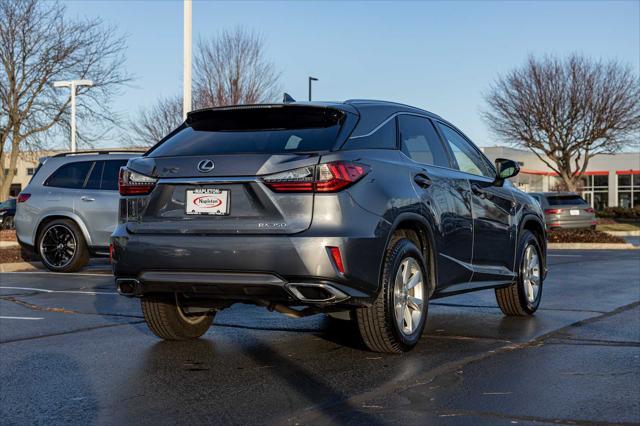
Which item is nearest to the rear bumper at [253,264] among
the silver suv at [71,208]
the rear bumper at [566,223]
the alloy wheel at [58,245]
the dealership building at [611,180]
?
the silver suv at [71,208]

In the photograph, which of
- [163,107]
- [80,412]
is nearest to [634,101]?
[163,107]

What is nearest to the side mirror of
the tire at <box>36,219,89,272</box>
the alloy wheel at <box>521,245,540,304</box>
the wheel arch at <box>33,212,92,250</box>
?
the alloy wheel at <box>521,245,540,304</box>

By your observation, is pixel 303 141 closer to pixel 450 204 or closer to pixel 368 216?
pixel 368 216

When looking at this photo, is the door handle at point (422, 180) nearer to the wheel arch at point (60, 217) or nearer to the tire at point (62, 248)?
the wheel arch at point (60, 217)

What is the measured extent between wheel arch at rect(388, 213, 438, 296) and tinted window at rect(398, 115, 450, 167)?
525mm

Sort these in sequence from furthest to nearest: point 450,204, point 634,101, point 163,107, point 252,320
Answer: point 163,107 < point 634,101 < point 252,320 < point 450,204

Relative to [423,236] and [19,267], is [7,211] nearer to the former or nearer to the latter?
[19,267]

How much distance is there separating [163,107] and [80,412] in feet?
135

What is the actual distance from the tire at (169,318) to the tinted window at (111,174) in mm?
7089

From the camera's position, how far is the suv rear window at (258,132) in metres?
5.71

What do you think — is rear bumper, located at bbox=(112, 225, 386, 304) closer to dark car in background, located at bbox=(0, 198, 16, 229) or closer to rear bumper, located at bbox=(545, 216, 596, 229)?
dark car in background, located at bbox=(0, 198, 16, 229)

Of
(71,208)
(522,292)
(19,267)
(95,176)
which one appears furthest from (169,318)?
(19,267)

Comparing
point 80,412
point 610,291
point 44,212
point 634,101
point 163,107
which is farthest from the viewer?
point 163,107

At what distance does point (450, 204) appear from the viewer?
6.74 meters
